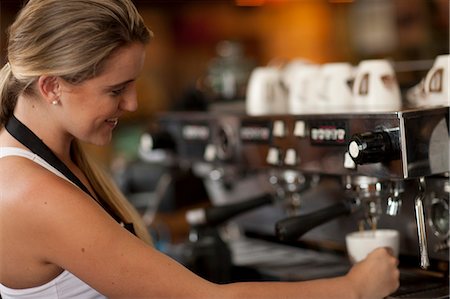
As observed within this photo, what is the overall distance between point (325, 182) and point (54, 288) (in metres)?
0.94

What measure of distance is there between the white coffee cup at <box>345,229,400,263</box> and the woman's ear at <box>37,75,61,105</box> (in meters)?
0.73

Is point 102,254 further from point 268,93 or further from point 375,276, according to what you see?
point 268,93

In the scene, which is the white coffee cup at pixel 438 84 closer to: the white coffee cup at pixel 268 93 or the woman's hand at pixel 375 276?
the woman's hand at pixel 375 276

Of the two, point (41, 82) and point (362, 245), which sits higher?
point (41, 82)

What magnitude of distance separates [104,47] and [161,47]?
4.66m

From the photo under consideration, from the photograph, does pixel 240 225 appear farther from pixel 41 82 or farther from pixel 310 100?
pixel 41 82

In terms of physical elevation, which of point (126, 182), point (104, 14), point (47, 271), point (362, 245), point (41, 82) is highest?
point (104, 14)

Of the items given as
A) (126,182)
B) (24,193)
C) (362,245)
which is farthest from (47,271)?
(126,182)

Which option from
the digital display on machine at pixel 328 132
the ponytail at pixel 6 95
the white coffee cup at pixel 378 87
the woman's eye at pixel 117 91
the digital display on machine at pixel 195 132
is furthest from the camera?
the digital display on machine at pixel 195 132

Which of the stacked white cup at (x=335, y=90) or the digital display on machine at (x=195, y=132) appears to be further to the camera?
the digital display on machine at (x=195, y=132)

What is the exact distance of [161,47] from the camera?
5949 mm

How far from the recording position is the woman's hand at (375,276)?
142cm

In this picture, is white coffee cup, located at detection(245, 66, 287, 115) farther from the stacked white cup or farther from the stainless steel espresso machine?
the stacked white cup

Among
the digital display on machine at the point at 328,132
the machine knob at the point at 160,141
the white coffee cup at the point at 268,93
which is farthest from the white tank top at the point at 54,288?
the machine knob at the point at 160,141
